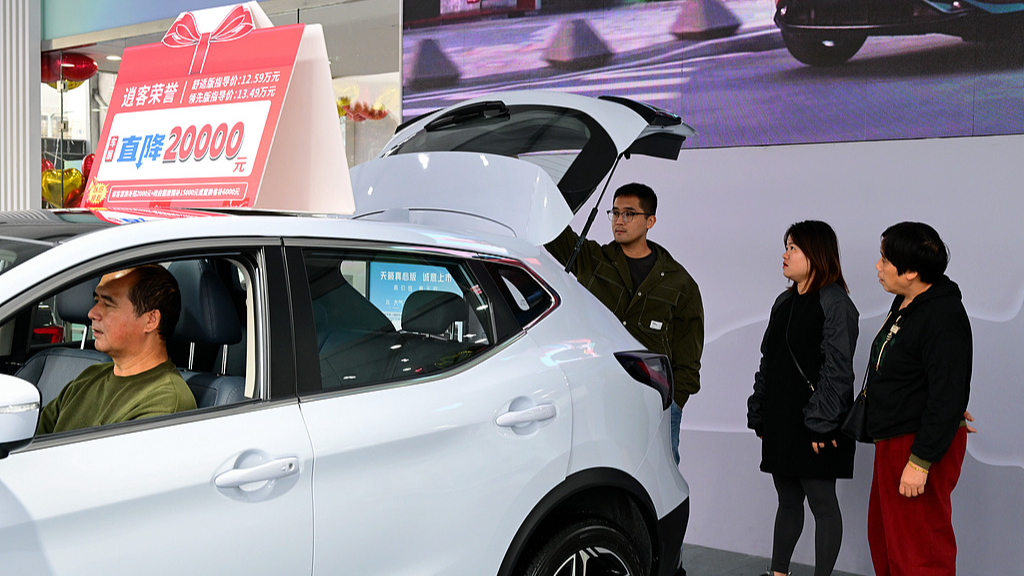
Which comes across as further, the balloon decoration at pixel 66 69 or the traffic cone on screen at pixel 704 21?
the balloon decoration at pixel 66 69

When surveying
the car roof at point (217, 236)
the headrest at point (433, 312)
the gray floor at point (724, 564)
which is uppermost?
the car roof at point (217, 236)

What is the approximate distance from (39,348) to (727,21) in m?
3.62

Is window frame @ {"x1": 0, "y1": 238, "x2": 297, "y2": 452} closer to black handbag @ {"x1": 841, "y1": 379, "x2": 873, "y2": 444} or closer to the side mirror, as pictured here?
the side mirror

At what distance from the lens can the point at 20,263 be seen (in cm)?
174

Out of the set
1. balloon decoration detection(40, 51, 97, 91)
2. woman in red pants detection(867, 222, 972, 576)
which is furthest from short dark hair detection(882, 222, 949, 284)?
balloon decoration detection(40, 51, 97, 91)

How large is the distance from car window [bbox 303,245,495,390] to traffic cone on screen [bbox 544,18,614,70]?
303cm

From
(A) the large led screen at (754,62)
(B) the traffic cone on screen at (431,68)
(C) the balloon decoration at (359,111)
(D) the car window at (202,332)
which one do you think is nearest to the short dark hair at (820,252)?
(A) the large led screen at (754,62)

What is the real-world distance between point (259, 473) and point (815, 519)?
112 inches

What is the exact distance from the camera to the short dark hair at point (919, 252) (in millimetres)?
3467

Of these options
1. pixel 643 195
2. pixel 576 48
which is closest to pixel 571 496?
pixel 643 195

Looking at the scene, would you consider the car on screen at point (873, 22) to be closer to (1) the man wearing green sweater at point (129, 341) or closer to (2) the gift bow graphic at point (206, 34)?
(2) the gift bow graphic at point (206, 34)

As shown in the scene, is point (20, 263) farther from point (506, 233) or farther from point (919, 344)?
point (919, 344)

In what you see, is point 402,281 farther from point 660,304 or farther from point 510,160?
point 660,304

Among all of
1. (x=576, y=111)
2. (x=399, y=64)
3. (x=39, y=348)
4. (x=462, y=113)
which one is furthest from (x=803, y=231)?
(x=399, y=64)
